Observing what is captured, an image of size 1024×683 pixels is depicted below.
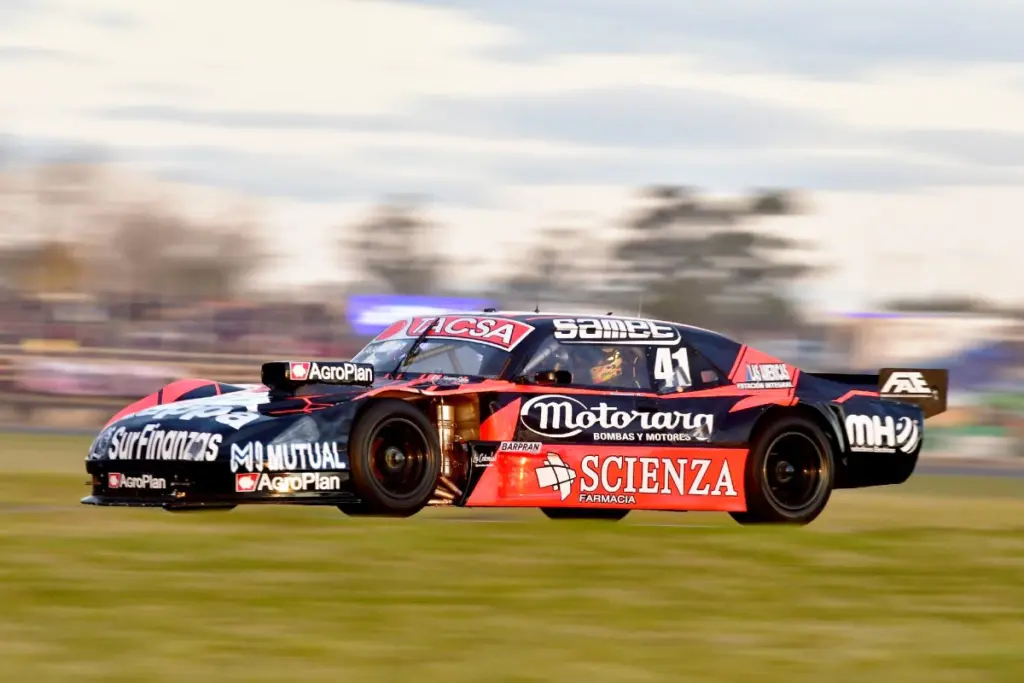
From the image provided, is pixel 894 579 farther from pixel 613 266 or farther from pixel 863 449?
pixel 613 266

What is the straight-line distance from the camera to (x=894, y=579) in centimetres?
891

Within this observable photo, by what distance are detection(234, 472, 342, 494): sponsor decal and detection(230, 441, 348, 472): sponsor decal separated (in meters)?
0.03

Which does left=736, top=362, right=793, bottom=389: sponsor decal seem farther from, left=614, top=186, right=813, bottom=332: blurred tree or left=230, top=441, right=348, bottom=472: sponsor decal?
left=614, top=186, right=813, bottom=332: blurred tree

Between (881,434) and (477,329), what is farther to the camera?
(881,434)

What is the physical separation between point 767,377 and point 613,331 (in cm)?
116

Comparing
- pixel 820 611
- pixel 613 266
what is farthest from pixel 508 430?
pixel 613 266

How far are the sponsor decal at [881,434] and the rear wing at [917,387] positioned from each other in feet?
0.83

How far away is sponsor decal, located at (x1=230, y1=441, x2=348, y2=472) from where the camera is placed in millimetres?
10062

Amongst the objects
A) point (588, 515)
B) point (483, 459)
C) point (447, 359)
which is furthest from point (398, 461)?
point (588, 515)

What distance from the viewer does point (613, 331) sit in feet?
39.1

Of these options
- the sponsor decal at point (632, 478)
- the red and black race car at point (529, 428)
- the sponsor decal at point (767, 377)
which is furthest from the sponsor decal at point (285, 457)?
the sponsor decal at point (767, 377)

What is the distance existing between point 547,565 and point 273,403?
225 centimetres

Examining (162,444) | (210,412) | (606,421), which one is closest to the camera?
(162,444)

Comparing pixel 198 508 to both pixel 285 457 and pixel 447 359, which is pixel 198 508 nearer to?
pixel 285 457
